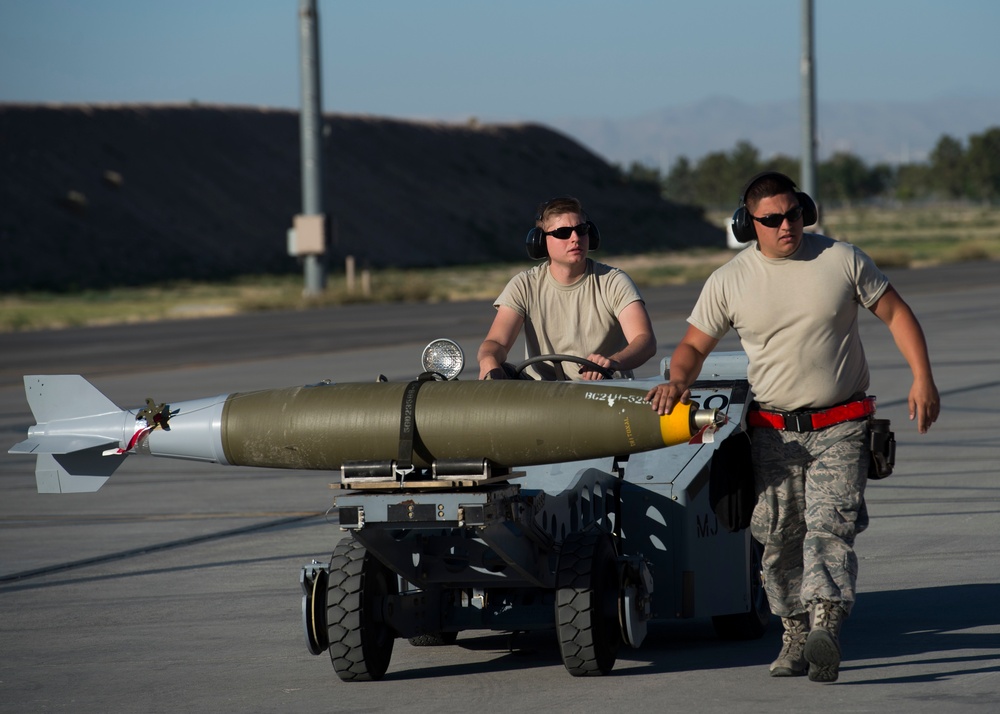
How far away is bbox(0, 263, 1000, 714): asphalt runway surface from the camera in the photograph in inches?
248

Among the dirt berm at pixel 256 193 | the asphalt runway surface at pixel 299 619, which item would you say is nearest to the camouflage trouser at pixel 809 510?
the asphalt runway surface at pixel 299 619

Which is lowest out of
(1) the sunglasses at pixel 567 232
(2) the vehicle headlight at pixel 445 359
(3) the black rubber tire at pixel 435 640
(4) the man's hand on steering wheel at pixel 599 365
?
(3) the black rubber tire at pixel 435 640

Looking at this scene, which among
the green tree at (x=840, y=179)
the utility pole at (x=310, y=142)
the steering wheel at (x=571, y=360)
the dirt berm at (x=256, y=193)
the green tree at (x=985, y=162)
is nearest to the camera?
the steering wheel at (x=571, y=360)

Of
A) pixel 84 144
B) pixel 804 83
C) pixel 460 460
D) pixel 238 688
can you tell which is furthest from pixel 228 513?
pixel 84 144

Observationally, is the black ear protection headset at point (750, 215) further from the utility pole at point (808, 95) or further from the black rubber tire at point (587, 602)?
the utility pole at point (808, 95)

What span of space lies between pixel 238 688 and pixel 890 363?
15670 mm

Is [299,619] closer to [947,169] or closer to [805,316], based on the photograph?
[805,316]

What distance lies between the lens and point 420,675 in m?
6.76

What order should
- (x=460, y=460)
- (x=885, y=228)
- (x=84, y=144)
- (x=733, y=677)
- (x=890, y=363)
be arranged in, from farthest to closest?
1. (x=885, y=228)
2. (x=84, y=144)
3. (x=890, y=363)
4. (x=733, y=677)
5. (x=460, y=460)

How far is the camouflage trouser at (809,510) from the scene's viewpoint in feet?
20.2

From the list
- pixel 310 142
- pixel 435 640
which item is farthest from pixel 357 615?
pixel 310 142

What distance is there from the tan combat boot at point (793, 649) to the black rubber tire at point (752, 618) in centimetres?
73

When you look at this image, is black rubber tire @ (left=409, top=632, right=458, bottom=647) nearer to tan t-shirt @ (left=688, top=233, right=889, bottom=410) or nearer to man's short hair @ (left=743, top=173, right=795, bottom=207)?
tan t-shirt @ (left=688, top=233, right=889, bottom=410)

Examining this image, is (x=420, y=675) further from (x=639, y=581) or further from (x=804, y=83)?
(x=804, y=83)
